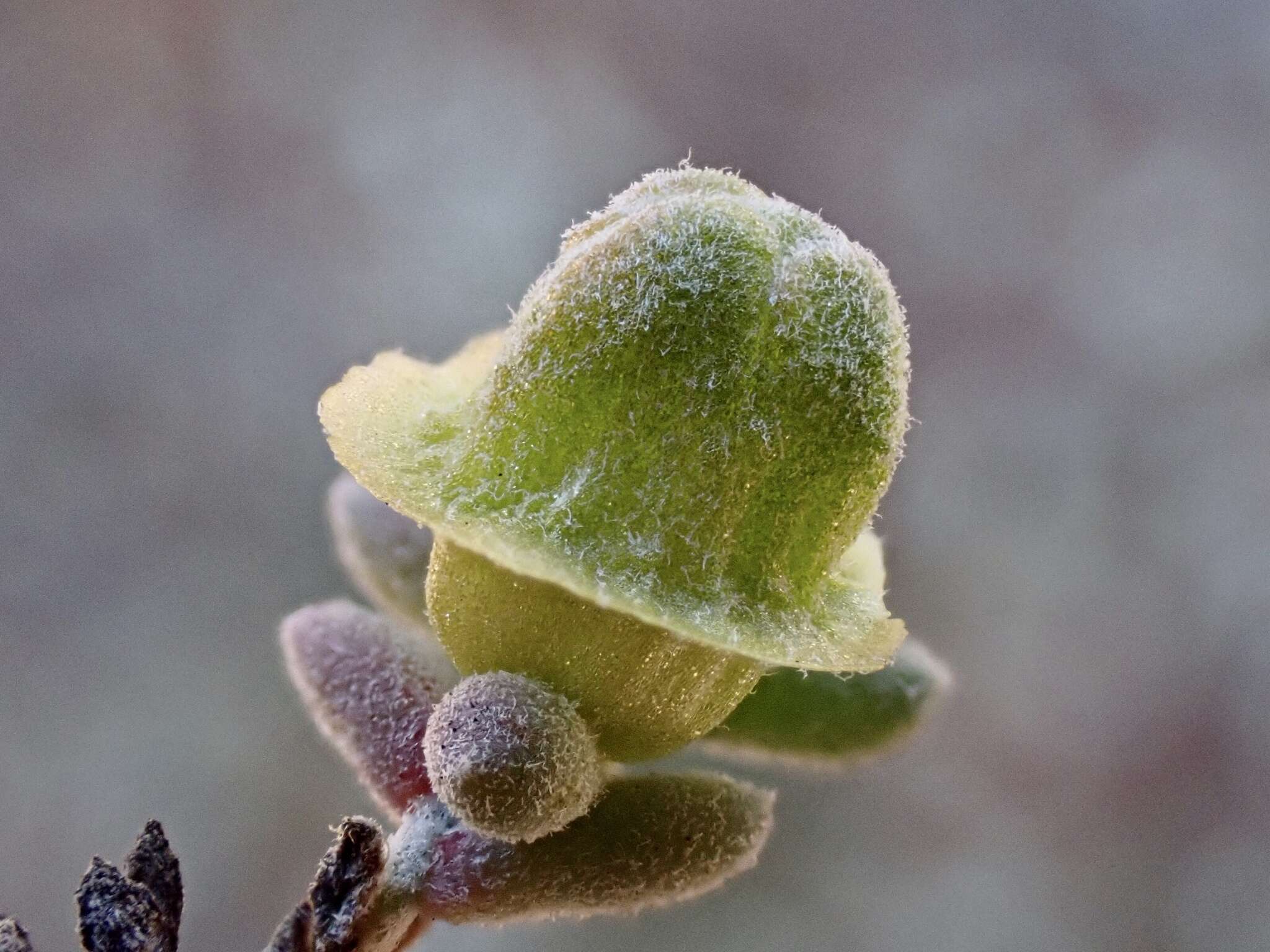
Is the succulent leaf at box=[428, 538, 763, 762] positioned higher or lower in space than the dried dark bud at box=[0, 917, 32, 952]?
higher

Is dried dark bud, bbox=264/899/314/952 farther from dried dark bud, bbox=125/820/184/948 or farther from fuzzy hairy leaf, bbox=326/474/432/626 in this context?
fuzzy hairy leaf, bbox=326/474/432/626

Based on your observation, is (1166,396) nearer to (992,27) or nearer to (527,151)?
(992,27)

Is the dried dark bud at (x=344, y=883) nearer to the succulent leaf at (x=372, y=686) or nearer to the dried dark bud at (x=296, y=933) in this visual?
the dried dark bud at (x=296, y=933)

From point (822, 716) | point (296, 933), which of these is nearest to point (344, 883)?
point (296, 933)

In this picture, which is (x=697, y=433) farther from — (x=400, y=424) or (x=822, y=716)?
(x=822, y=716)

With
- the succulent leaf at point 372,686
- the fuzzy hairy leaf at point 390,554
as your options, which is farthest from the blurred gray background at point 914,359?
the succulent leaf at point 372,686

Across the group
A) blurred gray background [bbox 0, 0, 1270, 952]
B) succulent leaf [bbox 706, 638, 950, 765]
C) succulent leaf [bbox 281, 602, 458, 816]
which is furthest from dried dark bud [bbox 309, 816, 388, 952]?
blurred gray background [bbox 0, 0, 1270, 952]
